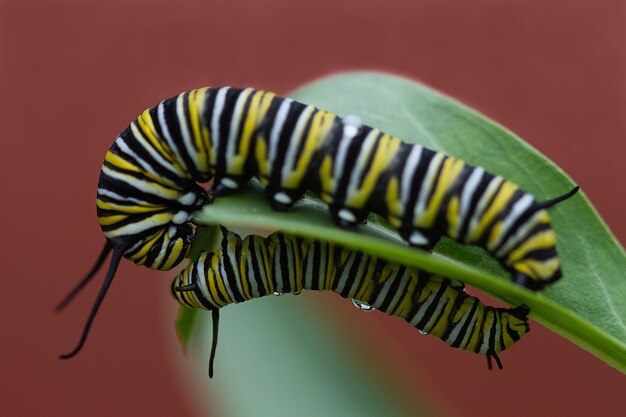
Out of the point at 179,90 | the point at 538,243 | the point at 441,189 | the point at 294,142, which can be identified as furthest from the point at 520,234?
the point at 179,90

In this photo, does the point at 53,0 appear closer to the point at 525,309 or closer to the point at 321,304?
the point at 321,304

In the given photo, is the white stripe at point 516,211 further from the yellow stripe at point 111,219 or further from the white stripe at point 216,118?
the yellow stripe at point 111,219

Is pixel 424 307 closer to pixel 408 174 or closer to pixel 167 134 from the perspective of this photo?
pixel 408 174

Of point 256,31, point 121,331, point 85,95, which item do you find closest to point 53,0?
point 85,95

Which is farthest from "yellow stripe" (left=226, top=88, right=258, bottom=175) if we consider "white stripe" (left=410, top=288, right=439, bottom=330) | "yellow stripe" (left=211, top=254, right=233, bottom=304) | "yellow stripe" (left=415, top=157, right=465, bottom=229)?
"white stripe" (left=410, top=288, right=439, bottom=330)

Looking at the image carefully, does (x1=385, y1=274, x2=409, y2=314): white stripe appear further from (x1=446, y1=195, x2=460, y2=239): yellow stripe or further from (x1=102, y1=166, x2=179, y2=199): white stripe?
(x1=102, y1=166, x2=179, y2=199): white stripe

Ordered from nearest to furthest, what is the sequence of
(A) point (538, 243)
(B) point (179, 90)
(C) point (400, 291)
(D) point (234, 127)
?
(A) point (538, 243) → (D) point (234, 127) → (C) point (400, 291) → (B) point (179, 90)
